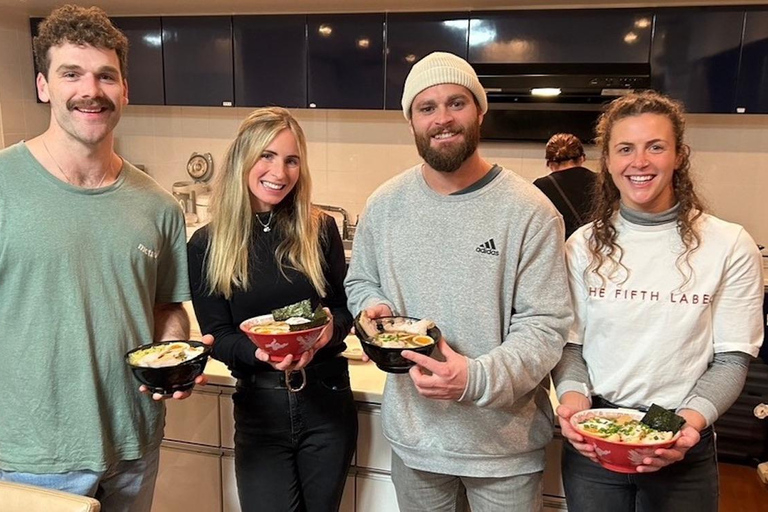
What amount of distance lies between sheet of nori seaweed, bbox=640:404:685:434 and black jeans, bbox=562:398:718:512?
5.7 inches

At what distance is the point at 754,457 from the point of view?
3215 mm

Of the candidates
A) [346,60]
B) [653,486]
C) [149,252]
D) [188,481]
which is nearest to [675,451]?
[653,486]

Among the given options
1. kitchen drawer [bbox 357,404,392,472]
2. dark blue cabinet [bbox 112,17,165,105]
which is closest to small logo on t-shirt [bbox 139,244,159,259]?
kitchen drawer [bbox 357,404,392,472]

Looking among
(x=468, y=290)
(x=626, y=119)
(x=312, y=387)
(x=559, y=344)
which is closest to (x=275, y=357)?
(x=312, y=387)

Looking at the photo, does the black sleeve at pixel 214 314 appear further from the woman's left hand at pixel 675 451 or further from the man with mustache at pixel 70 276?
the woman's left hand at pixel 675 451

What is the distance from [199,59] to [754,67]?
10.1 ft

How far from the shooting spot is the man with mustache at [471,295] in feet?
4.51

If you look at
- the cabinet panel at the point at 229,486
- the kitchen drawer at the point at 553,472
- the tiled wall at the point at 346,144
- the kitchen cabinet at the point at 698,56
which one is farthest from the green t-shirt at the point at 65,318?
the kitchen cabinet at the point at 698,56

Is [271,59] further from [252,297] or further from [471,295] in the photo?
[471,295]

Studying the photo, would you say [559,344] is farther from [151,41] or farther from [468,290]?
[151,41]

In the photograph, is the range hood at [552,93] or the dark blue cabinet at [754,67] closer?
the dark blue cabinet at [754,67]

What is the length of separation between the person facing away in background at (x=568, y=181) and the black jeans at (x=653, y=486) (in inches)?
62.4

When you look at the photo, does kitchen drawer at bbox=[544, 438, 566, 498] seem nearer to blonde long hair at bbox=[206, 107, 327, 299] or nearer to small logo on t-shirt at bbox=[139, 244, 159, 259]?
blonde long hair at bbox=[206, 107, 327, 299]

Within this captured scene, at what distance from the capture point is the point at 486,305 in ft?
4.54
